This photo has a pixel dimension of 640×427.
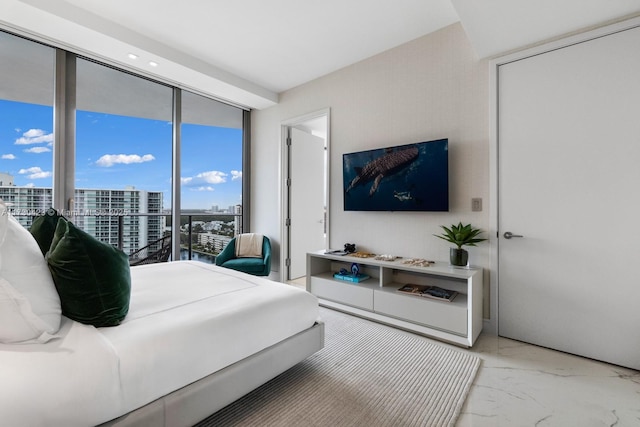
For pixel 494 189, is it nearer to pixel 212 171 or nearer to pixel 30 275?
pixel 30 275

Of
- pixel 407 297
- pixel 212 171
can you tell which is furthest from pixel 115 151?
pixel 407 297

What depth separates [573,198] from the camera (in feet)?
7.00

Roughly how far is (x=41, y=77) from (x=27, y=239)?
8.79ft

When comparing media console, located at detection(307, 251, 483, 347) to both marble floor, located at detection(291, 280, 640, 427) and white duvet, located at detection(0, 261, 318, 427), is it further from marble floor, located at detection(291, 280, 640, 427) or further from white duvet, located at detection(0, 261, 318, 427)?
white duvet, located at detection(0, 261, 318, 427)

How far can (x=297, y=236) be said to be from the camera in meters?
4.32

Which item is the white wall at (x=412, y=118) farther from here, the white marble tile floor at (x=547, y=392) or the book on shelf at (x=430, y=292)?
the white marble tile floor at (x=547, y=392)

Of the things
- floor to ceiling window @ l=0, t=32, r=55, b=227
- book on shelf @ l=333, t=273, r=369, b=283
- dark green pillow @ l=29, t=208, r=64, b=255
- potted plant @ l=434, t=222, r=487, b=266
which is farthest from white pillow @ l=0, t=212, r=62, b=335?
potted plant @ l=434, t=222, r=487, b=266

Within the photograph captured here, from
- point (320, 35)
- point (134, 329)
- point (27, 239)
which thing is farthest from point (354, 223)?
point (27, 239)

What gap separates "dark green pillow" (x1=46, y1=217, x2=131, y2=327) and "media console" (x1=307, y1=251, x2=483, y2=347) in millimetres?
2112

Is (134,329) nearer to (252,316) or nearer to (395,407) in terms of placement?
(252,316)

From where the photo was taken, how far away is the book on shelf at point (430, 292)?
2.43 meters

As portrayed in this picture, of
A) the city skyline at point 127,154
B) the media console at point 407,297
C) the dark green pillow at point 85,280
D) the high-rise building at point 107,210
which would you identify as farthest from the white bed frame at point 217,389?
the city skyline at point 127,154

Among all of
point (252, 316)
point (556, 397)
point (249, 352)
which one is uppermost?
point (252, 316)

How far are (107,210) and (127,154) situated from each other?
777 mm
